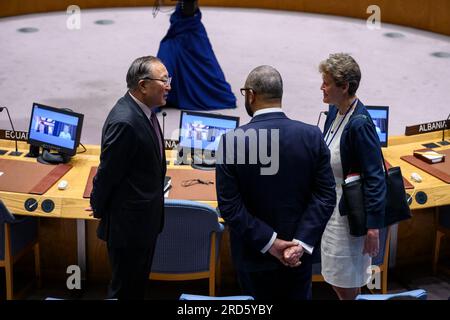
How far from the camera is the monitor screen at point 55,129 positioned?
4629 millimetres

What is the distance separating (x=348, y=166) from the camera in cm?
328

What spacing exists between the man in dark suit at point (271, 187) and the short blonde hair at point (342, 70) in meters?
0.38

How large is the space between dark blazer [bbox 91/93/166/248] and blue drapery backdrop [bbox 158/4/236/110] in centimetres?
402

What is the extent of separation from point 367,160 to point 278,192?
50cm

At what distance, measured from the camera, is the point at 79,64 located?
8.94 metres

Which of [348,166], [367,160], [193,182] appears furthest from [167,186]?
[367,160]

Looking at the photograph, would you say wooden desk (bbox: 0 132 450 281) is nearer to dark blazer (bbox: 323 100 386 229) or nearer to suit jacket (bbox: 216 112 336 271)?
dark blazer (bbox: 323 100 386 229)

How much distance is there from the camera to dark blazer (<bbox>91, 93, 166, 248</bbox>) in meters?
3.05

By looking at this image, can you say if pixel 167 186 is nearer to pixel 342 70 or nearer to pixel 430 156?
pixel 342 70

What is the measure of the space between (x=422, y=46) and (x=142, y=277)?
7.55 m

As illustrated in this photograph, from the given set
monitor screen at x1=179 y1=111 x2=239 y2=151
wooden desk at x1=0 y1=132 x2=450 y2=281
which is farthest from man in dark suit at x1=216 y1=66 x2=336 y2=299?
monitor screen at x1=179 y1=111 x2=239 y2=151

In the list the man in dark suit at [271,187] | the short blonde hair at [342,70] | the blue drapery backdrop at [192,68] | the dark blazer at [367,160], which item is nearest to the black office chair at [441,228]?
the dark blazer at [367,160]
